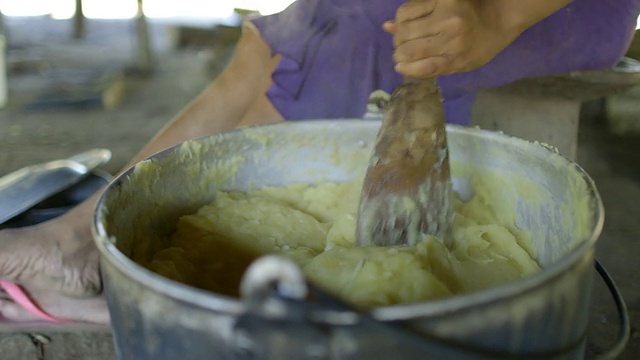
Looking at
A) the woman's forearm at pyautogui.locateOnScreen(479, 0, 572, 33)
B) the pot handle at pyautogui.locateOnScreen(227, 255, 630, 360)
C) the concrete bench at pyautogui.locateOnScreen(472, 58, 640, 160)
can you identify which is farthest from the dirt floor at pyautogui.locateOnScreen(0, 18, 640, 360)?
the pot handle at pyautogui.locateOnScreen(227, 255, 630, 360)

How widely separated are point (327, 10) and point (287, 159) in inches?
13.4

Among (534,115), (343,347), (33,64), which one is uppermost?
(343,347)

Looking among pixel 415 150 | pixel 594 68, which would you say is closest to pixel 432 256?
pixel 415 150

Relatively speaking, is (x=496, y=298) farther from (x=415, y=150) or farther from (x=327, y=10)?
(x=327, y=10)

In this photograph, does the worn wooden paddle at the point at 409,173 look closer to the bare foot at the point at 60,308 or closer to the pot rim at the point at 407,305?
the pot rim at the point at 407,305

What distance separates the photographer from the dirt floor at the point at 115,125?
1178 mm

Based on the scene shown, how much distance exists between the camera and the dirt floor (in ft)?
3.86

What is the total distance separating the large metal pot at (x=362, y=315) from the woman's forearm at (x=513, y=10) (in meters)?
0.16

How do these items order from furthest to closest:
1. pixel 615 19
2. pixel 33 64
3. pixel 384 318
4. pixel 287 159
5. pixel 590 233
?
pixel 33 64 → pixel 615 19 → pixel 287 159 → pixel 590 233 → pixel 384 318

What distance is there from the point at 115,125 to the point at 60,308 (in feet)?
4.70

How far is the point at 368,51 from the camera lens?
1.20m

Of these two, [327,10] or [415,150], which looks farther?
[327,10]

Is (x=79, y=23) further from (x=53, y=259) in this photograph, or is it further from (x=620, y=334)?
(x=620, y=334)

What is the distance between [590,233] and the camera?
59 cm
